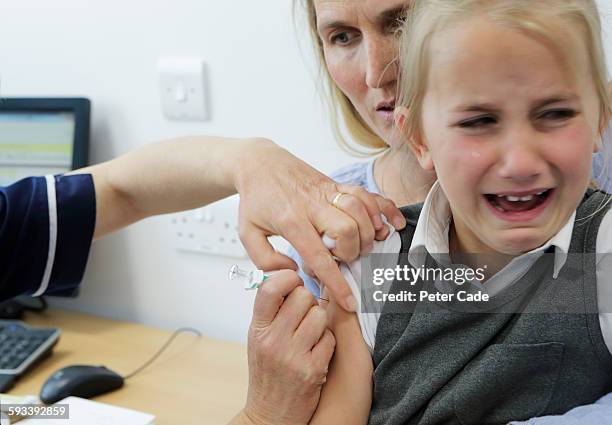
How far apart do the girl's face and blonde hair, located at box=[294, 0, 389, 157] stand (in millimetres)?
389

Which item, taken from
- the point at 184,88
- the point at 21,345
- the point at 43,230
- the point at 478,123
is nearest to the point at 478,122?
the point at 478,123

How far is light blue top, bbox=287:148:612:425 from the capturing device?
2.50 feet

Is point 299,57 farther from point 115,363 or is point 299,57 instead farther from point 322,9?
point 115,363

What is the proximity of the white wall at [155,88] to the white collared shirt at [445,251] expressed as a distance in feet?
1.60

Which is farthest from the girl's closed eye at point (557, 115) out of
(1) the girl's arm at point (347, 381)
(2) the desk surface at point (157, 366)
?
(2) the desk surface at point (157, 366)

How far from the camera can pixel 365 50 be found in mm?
1011

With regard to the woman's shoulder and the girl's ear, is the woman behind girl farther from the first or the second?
the woman's shoulder

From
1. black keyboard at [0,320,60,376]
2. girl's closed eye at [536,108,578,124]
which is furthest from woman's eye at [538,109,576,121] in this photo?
black keyboard at [0,320,60,376]

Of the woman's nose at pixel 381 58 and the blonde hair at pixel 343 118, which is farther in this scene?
the blonde hair at pixel 343 118

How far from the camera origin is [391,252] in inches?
37.5

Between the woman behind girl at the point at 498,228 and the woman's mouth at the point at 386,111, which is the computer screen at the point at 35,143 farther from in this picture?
the woman behind girl at the point at 498,228

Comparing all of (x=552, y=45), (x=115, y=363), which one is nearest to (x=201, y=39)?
(x=115, y=363)

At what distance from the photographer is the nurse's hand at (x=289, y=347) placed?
3.01 feet

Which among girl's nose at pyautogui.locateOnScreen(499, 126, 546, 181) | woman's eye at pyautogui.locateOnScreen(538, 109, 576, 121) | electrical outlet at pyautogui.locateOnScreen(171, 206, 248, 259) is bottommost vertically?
electrical outlet at pyautogui.locateOnScreen(171, 206, 248, 259)
